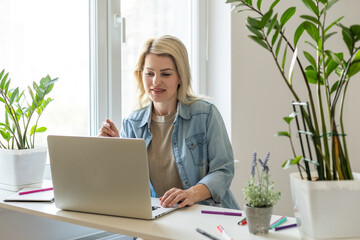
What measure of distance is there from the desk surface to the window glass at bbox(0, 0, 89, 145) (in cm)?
77

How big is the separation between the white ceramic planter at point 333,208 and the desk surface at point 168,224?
0.12 m

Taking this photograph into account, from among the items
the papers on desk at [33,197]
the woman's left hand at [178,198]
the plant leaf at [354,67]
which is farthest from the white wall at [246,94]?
the plant leaf at [354,67]

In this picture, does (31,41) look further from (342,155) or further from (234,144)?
(342,155)

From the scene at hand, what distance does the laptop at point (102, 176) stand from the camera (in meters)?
1.43

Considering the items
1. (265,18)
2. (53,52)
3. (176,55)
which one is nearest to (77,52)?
(53,52)

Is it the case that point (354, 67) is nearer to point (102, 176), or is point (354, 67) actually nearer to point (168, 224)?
point (168, 224)

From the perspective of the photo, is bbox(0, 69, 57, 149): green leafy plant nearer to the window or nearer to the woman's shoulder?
the window

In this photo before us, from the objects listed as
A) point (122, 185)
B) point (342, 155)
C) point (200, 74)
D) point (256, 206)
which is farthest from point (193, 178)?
point (200, 74)

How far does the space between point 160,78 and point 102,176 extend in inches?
28.3

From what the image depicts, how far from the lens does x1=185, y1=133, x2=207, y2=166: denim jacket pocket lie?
2012mm

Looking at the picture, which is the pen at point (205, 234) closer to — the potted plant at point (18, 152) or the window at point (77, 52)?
the potted plant at point (18, 152)

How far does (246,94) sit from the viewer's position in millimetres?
2820

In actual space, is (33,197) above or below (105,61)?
below

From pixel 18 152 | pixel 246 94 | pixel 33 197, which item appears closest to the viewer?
pixel 33 197
